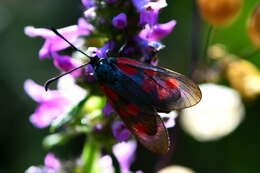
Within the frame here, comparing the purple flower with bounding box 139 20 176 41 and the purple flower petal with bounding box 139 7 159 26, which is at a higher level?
the purple flower petal with bounding box 139 7 159 26

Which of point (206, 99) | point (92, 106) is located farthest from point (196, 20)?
point (92, 106)

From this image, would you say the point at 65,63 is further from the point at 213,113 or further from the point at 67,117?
the point at 213,113

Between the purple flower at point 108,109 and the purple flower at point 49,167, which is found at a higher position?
the purple flower at point 108,109

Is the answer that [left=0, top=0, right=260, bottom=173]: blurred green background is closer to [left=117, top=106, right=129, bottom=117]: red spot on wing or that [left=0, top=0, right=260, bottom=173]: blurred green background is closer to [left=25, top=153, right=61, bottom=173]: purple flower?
[left=25, top=153, right=61, bottom=173]: purple flower

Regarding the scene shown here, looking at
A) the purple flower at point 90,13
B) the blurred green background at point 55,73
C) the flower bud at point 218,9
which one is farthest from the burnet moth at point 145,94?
the blurred green background at point 55,73

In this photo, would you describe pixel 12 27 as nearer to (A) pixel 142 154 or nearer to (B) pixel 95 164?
(A) pixel 142 154

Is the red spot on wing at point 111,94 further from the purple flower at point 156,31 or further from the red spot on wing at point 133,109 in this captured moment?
the purple flower at point 156,31

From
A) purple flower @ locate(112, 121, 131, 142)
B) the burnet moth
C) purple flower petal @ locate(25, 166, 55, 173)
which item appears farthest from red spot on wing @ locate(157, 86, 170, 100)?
purple flower petal @ locate(25, 166, 55, 173)

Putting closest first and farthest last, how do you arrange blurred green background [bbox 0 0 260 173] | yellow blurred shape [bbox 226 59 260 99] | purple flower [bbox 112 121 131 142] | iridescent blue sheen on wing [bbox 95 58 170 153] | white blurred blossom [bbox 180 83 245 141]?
iridescent blue sheen on wing [bbox 95 58 170 153], purple flower [bbox 112 121 131 142], yellow blurred shape [bbox 226 59 260 99], white blurred blossom [bbox 180 83 245 141], blurred green background [bbox 0 0 260 173]
